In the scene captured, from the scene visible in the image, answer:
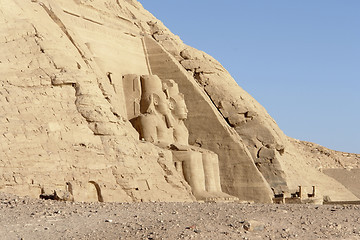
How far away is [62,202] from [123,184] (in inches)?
128

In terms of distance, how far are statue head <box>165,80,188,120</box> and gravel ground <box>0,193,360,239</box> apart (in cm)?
822

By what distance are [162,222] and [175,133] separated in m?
9.96

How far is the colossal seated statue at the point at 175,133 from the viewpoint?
19.5 metres

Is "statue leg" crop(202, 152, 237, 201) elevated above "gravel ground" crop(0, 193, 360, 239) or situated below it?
above

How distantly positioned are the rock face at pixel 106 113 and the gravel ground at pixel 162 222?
1830 mm

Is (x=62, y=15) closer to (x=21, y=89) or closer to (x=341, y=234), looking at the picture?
(x=21, y=89)

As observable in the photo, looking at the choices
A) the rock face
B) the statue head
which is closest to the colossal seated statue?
the statue head

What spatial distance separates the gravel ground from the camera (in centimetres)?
1029

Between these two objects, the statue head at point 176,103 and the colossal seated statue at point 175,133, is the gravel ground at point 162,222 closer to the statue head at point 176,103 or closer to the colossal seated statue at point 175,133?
the colossal seated statue at point 175,133

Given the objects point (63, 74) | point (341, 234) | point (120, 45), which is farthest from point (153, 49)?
point (341, 234)

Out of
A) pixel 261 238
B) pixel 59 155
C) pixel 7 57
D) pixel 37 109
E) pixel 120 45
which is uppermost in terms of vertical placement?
pixel 120 45

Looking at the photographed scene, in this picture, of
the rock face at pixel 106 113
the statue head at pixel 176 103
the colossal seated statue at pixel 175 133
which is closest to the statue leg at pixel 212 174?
the colossal seated statue at pixel 175 133

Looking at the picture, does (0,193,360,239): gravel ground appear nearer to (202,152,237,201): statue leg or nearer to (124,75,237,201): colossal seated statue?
(124,75,237,201): colossal seated statue

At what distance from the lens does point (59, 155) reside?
579 inches
